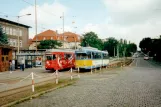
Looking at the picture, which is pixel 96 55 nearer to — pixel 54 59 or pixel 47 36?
pixel 54 59

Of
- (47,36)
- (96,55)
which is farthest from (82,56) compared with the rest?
(47,36)

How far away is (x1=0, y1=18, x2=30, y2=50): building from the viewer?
64.9 meters

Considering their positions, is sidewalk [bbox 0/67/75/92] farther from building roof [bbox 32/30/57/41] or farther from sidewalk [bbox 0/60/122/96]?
building roof [bbox 32/30/57/41]

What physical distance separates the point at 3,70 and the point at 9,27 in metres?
35.7

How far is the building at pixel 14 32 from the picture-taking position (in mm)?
Result: 64938

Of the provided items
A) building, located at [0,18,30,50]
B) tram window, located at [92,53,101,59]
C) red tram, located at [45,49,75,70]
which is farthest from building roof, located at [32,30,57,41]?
red tram, located at [45,49,75,70]

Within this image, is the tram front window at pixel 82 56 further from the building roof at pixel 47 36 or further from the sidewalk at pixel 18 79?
the building roof at pixel 47 36

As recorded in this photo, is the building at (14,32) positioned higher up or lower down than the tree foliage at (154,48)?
higher up

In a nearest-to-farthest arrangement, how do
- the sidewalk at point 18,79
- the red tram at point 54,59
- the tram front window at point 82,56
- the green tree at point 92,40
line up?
the sidewalk at point 18,79 < the red tram at point 54,59 < the tram front window at point 82,56 < the green tree at point 92,40

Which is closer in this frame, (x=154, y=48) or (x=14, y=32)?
(x=14, y=32)

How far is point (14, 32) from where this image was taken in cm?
7006

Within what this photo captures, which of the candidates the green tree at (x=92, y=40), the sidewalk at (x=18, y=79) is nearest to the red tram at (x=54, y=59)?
the sidewalk at (x=18, y=79)

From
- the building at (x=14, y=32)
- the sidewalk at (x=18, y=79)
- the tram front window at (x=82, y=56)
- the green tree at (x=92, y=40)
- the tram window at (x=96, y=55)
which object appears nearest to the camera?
the sidewalk at (x=18, y=79)

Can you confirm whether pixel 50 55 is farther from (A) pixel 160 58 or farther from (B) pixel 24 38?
(A) pixel 160 58
